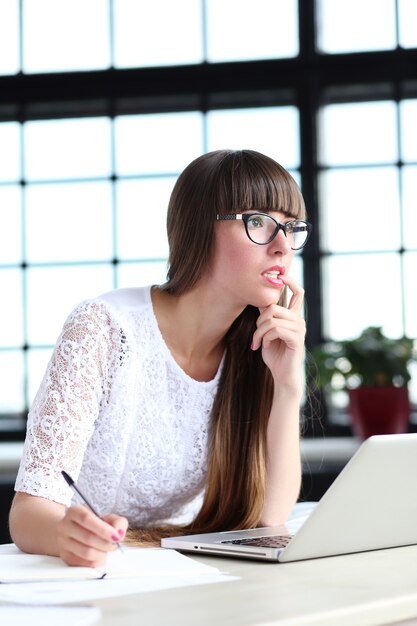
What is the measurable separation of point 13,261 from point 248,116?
116cm

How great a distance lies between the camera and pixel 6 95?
3.98 metres

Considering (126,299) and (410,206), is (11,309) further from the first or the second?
(126,299)

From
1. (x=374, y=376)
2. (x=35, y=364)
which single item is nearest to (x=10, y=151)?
(x=35, y=364)

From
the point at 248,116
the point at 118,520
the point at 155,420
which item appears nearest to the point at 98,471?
the point at 155,420

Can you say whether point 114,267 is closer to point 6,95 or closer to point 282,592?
point 6,95

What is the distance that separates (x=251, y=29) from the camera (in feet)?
12.9

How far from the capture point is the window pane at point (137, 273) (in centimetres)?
393

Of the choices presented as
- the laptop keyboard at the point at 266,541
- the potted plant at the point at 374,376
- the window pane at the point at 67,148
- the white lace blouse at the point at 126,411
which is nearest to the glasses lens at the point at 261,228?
the white lace blouse at the point at 126,411

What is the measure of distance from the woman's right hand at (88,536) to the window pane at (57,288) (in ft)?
8.95

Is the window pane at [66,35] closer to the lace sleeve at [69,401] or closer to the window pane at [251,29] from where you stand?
the window pane at [251,29]

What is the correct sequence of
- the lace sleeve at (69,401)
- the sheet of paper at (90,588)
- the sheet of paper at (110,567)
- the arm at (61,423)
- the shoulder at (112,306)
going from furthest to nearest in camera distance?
the shoulder at (112,306) < the lace sleeve at (69,401) < the arm at (61,423) < the sheet of paper at (110,567) < the sheet of paper at (90,588)

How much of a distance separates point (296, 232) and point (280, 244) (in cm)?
6

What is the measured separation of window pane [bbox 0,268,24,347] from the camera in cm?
394

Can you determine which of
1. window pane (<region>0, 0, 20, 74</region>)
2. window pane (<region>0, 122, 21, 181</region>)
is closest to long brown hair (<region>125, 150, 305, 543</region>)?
window pane (<region>0, 122, 21, 181</region>)
